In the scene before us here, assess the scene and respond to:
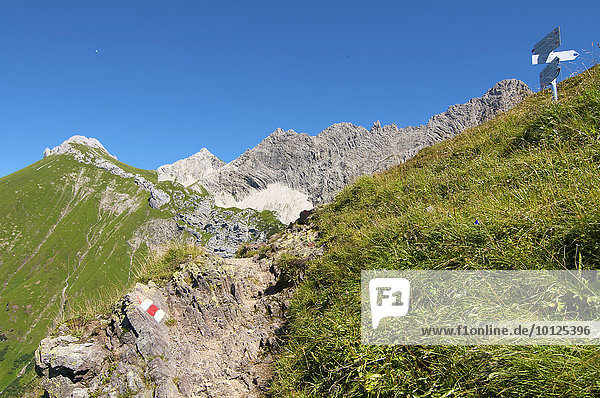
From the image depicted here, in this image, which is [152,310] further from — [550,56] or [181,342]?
[550,56]

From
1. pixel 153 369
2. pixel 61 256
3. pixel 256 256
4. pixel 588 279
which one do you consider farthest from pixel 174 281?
pixel 61 256

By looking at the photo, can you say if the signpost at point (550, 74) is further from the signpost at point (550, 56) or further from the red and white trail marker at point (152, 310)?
the red and white trail marker at point (152, 310)

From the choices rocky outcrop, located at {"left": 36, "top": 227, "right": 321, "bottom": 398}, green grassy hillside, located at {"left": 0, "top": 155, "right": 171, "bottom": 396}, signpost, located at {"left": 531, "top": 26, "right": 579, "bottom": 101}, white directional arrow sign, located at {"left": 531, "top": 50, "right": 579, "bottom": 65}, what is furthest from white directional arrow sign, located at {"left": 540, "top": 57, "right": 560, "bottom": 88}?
green grassy hillside, located at {"left": 0, "top": 155, "right": 171, "bottom": 396}

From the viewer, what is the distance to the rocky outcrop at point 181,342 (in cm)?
530

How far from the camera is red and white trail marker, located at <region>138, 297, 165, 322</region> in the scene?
6.40m

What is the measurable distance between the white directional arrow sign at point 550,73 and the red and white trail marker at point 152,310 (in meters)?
12.6

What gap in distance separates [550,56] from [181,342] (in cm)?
1342

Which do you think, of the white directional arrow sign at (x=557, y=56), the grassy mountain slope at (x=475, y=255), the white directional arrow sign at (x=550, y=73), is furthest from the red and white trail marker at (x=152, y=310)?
the white directional arrow sign at (x=557, y=56)

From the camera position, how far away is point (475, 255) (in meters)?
3.81

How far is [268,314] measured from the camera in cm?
732

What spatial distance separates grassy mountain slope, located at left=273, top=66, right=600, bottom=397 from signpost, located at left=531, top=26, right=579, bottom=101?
247 cm

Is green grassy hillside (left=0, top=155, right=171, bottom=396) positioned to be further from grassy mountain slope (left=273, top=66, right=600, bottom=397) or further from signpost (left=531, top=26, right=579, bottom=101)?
signpost (left=531, top=26, right=579, bottom=101)

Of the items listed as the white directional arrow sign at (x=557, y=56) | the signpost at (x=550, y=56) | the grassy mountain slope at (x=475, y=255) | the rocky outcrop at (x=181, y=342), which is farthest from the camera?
the white directional arrow sign at (x=557, y=56)

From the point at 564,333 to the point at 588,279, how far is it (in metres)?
0.70
